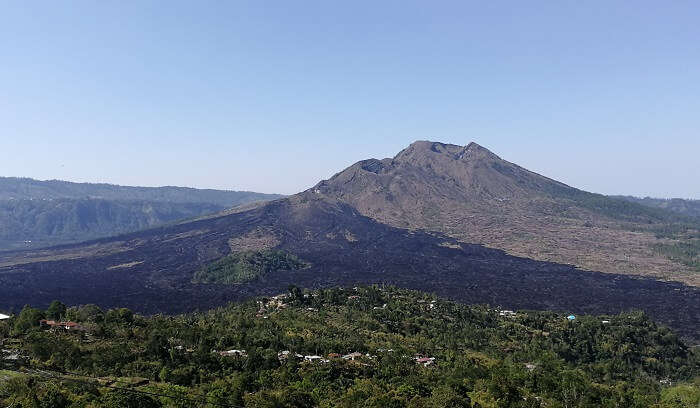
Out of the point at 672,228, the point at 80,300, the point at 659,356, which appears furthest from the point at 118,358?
the point at 672,228

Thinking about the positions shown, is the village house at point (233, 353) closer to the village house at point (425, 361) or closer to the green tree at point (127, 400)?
the green tree at point (127, 400)

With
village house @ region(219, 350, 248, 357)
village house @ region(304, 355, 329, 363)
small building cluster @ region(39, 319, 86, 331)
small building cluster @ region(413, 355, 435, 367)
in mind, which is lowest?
small building cluster @ region(413, 355, 435, 367)

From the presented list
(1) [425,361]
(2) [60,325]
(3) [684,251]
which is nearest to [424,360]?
(1) [425,361]

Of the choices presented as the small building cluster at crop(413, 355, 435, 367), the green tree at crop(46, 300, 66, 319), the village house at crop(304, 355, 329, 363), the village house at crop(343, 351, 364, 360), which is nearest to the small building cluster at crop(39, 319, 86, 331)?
the green tree at crop(46, 300, 66, 319)

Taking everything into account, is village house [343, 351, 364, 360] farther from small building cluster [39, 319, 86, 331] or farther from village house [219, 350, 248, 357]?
small building cluster [39, 319, 86, 331]

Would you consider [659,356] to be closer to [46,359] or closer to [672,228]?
[46,359]
